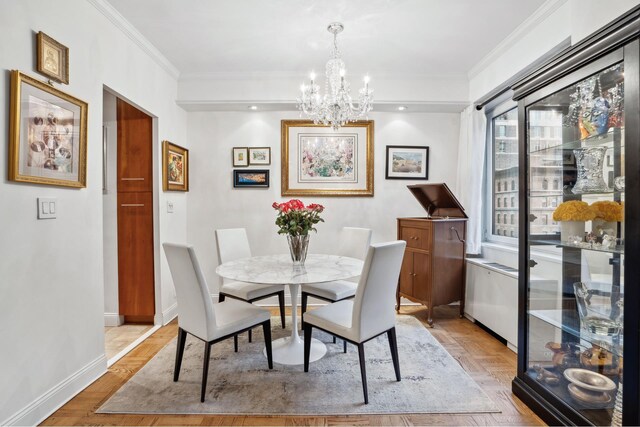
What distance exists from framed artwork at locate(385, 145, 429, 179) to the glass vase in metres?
1.76

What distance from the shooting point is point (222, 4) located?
2.28 meters

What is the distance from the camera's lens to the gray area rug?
188 cm

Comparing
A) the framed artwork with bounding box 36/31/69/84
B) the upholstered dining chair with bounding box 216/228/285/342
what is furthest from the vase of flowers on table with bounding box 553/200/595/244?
the framed artwork with bounding box 36/31/69/84

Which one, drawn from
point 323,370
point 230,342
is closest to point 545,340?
point 323,370

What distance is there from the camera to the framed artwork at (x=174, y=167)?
319 centimetres

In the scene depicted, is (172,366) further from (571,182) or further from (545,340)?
(571,182)

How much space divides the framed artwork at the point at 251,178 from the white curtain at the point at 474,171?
7.46 ft

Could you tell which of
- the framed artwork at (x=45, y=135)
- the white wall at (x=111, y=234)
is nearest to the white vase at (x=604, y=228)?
the framed artwork at (x=45, y=135)

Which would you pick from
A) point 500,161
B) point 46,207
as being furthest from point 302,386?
point 500,161

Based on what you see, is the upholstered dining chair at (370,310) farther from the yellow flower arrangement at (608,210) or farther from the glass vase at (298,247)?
the yellow flower arrangement at (608,210)

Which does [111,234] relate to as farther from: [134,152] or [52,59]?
[52,59]

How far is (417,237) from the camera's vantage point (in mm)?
3283

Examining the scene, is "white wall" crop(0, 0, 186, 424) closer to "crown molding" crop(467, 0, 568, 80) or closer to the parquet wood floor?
the parquet wood floor

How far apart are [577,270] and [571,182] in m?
0.50
